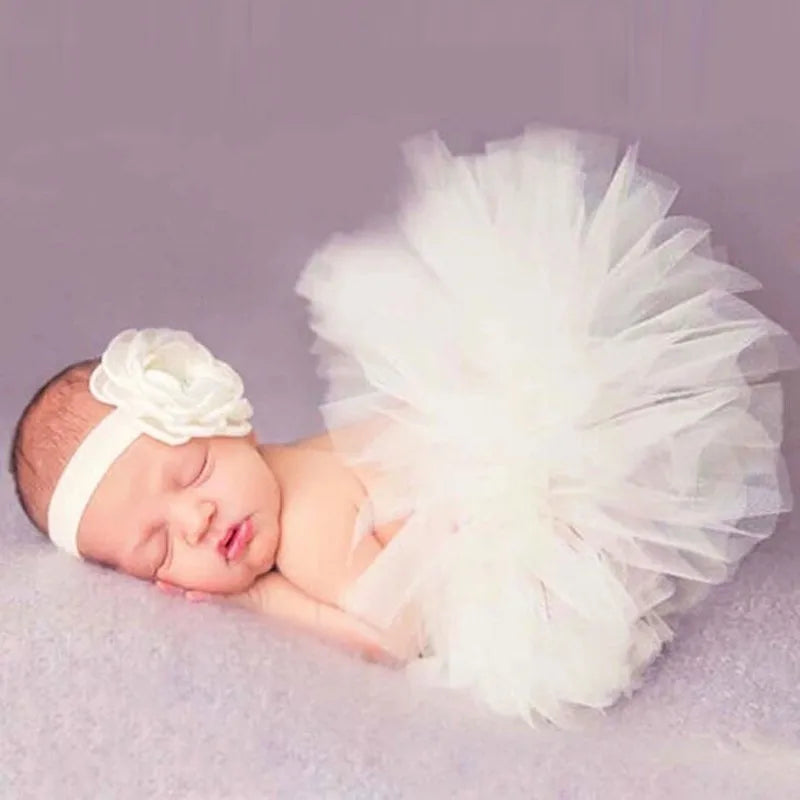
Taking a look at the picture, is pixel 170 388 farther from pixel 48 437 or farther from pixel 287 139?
pixel 287 139

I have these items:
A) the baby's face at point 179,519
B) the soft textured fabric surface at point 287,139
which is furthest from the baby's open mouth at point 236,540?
the soft textured fabric surface at point 287,139

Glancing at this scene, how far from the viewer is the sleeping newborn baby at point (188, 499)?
1.40 metres

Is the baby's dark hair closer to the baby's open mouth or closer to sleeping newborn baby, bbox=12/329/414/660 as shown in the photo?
sleeping newborn baby, bbox=12/329/414/660

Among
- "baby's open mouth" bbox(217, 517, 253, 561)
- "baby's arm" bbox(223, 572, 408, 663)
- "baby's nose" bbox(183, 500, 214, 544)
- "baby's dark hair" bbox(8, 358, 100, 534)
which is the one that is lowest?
"baby's arm" bbox(223, 572, 408, 663)

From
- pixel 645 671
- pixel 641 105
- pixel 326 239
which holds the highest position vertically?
pixel 641 105

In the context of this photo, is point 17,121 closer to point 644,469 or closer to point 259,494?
point 259,494

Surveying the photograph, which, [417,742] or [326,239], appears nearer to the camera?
[417,742]

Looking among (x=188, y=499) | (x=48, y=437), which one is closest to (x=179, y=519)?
(x=188, y=499)

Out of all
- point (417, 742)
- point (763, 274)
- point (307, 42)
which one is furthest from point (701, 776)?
point (307, 42)

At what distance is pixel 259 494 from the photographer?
1.43m

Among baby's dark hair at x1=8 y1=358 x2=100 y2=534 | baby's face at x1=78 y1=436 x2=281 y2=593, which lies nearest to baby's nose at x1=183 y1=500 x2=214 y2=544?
baby's face at x1=78 y1=436 x2=281 y2=593

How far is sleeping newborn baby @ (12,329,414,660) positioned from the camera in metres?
1.40

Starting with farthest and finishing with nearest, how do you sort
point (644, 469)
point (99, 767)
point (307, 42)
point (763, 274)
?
point (307, 42) → point (763, 274) → point (644, 469) → point (99, 767)

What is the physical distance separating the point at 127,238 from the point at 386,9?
1.13ft
